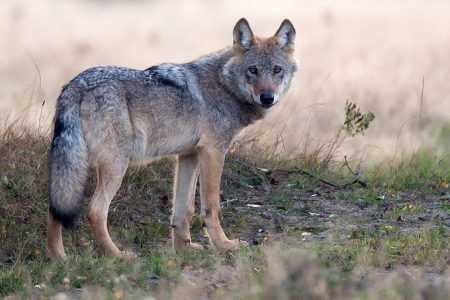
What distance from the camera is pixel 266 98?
7.43 metres

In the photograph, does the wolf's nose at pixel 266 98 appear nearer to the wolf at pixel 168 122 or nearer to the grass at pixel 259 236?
the wolf at pixel 168 122

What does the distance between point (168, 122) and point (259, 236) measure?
1.30 metres

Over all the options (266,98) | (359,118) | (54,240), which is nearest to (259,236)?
(266,98)

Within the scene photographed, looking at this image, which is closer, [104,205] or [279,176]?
[104,205]

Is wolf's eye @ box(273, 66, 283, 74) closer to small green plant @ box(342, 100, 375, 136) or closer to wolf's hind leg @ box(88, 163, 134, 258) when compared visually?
wolf's hind leg @ box(88, 163, 134, 258)

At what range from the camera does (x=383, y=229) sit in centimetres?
754

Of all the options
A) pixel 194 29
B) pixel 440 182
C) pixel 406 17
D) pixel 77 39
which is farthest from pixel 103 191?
pixel 406 17

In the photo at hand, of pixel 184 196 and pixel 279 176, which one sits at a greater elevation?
pixel 184 196

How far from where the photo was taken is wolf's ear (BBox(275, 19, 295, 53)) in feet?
25.8

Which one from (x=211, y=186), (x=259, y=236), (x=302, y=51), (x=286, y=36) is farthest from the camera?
(x=302, y=51)

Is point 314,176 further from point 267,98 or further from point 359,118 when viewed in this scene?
point 267,98

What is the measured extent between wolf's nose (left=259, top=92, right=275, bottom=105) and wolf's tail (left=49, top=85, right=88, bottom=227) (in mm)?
1525

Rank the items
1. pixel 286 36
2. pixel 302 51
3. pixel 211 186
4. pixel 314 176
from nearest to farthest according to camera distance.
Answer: pixel 211 186
pixel 286 36
pixel 314 176
pixel 302 51

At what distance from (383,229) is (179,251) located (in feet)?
5.73
